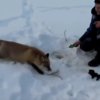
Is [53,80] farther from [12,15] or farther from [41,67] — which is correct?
[12,15]

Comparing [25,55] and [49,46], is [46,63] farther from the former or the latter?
[49,46]

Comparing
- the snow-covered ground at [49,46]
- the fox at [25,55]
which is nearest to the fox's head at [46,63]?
the fox at [25,55]

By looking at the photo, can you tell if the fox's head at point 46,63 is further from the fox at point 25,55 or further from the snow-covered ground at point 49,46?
the snow-covered ground at point 49,46

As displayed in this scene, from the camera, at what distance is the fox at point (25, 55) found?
10.3 feet

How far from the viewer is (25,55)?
10.3 feet

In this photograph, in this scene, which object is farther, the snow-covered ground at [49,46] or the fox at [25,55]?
the fox at [25,55]

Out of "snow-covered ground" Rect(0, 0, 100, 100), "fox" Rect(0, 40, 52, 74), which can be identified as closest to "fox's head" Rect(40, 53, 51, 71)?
"fox" Rect(0, 40, 52, 74)

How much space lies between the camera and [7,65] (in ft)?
9.97

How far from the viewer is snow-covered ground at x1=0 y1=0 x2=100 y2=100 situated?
2.73 m

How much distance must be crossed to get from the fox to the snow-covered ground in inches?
3.8

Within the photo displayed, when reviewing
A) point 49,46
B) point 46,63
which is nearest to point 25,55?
point 46,63

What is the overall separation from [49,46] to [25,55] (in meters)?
0.86

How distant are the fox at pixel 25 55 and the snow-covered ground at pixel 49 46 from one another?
10 cm

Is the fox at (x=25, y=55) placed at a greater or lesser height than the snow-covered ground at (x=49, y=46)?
greater
